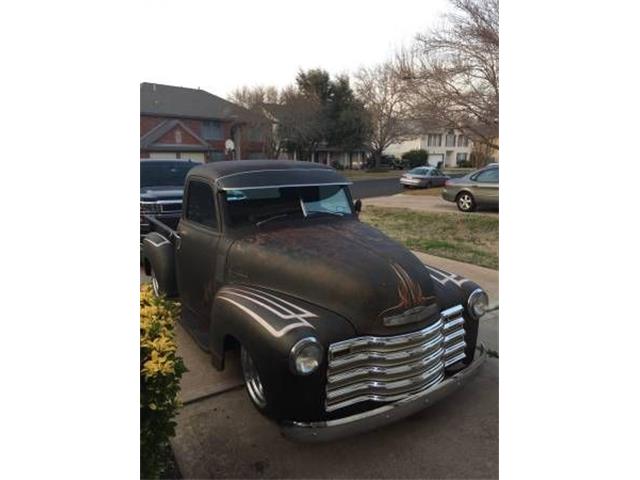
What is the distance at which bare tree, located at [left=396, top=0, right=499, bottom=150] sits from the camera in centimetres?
696

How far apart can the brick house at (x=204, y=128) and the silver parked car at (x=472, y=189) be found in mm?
21564

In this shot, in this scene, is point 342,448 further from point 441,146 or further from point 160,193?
point 441,146

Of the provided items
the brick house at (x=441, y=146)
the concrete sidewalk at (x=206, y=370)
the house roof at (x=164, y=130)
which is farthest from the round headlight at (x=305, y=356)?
the house roof at (x=164, y=130)

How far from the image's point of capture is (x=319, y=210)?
3354 millimetres

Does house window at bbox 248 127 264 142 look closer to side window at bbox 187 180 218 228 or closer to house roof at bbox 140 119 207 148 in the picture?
house roof at bbox 140 119 207 148

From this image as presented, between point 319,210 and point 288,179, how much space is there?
1.23ft

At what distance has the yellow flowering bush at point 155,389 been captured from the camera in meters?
1.66

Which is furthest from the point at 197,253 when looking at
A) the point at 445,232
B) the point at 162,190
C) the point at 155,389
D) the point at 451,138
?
the point at 451,138

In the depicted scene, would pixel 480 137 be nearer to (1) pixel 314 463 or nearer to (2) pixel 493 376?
(2) pixel 493 376

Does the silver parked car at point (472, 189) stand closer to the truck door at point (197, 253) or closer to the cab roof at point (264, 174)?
the cab roof at point (264, 174)

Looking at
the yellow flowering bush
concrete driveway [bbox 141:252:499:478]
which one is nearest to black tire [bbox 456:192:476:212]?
concrete driveway [bbox 141:252:499:478]

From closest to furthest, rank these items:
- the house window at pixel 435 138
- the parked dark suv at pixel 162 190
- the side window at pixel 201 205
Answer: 1. the side window at pixel 201 205
2. the parked dark suv at pixel 162 190
3. the house window at pixel 435 138

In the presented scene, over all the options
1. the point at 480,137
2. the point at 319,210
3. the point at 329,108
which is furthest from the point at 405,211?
the point at 329,108
